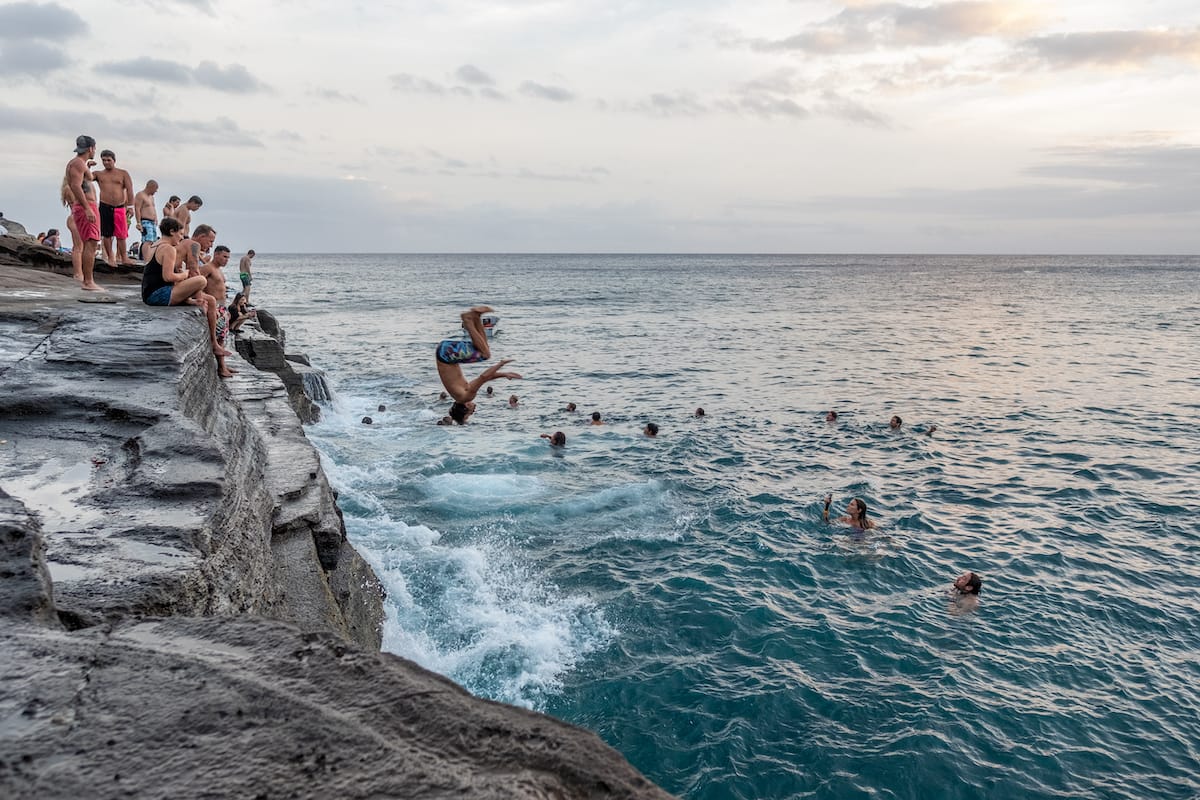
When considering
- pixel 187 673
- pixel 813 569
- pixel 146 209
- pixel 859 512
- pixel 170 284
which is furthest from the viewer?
pixel 146 209

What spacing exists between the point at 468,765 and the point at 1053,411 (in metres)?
27.6

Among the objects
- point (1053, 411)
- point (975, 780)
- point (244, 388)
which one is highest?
point (244, 388)

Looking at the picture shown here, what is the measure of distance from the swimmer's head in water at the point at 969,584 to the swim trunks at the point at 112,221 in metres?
18.8

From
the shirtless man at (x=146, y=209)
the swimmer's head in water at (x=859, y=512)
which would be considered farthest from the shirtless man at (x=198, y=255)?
the swimmer's head in water at (x=859, y=512)

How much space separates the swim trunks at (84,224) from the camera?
540 inches

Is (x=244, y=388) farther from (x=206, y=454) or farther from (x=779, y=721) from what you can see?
(x=779, y=721)

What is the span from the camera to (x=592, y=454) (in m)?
20.6

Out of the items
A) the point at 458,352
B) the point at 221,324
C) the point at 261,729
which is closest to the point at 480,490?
the point at 221,324

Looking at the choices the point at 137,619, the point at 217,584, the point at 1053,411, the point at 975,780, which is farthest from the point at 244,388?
the point at 1053,411

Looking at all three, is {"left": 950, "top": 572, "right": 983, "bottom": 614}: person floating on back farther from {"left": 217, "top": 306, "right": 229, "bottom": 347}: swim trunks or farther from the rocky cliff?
{"left": 217, "top": 306, "right": 229, "bottom": 347}: swim trunks

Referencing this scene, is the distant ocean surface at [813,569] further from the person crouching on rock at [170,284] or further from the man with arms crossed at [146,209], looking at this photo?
the man with arms crossed at [146,209]

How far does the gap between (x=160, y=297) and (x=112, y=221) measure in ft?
19.7

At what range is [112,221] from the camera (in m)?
16.8

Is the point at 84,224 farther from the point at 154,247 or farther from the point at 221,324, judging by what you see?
the point at 221,324
